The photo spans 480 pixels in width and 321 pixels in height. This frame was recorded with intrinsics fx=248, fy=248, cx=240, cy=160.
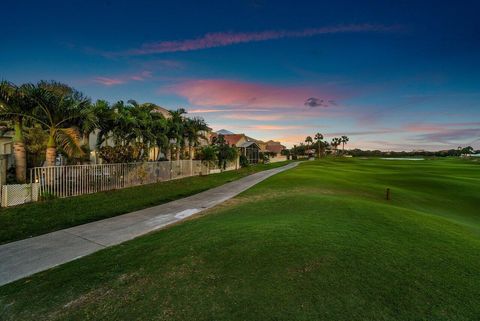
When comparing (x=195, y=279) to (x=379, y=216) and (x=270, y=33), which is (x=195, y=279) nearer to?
(x=379, y=216)

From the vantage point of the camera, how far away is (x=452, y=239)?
6.07 meters

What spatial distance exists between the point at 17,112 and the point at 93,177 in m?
4.36

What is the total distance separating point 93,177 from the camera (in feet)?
44.0

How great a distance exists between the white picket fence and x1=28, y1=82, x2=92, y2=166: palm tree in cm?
104

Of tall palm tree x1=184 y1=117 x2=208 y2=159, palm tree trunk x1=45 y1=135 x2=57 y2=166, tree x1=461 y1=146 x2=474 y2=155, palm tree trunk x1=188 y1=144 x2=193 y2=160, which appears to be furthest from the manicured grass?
tree x1=461 y1=146 x2=474 y2=155

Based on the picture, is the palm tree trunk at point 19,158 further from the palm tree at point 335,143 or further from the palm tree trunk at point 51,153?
the palm tree at point 335,143

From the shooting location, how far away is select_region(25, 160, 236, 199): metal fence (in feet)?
36.6

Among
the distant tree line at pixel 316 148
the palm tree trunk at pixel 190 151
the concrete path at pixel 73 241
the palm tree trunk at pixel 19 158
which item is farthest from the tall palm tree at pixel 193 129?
the distant tree line at pixel 316 148

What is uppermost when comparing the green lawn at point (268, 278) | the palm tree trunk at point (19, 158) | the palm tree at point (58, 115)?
the palm tree at point (58, 115)

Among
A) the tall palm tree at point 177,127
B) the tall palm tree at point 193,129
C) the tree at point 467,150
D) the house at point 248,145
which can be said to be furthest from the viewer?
the tree at point 467,150

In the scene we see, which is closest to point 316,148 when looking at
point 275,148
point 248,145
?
point 275,148

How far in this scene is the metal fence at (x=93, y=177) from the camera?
36.6ft

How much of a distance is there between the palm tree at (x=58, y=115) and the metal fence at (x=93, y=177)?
3.38 ft

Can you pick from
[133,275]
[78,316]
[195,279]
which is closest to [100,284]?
[133,275]
